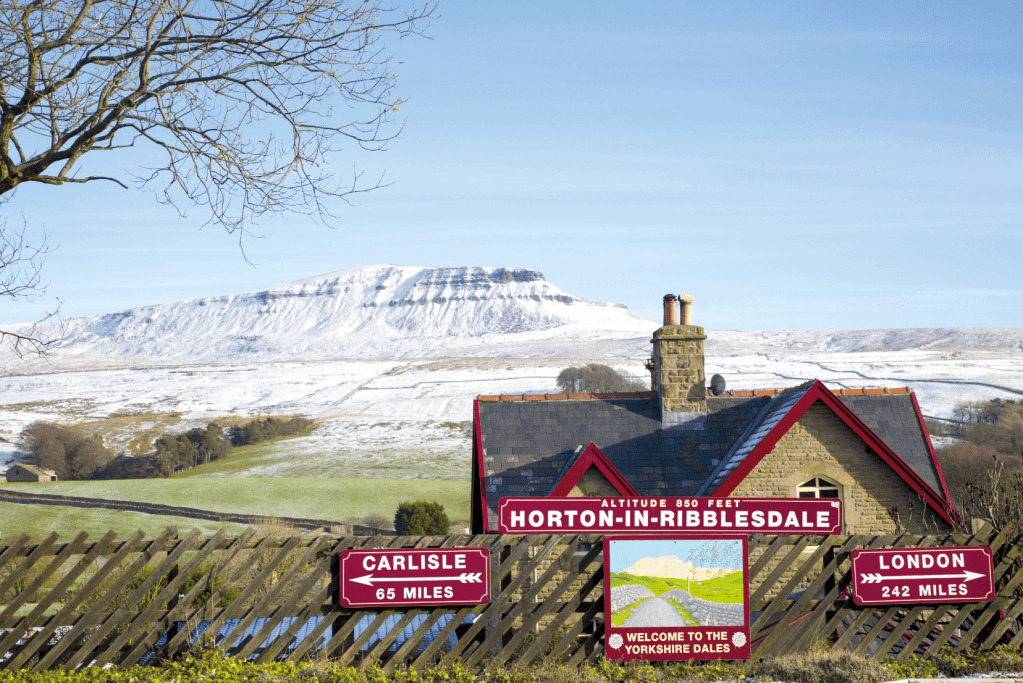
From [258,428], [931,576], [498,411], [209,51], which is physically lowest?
[258,428]

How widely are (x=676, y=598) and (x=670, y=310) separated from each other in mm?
10596

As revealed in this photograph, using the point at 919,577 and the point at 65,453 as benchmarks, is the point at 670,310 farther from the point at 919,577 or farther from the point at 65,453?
the point at 65,453

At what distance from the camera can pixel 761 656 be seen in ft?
30.0

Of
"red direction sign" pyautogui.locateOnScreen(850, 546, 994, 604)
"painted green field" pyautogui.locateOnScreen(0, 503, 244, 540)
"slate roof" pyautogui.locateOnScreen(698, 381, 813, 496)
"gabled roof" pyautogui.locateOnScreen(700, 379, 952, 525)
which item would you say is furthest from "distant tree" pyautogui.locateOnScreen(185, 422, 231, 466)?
"red direction sign" pyautogui.locateOnScreen(850, 546, 994, 604)

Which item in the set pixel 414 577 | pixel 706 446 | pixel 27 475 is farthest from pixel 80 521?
pixel 414 577

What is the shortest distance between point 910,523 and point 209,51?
14.9m

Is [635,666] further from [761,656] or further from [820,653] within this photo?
[820,653]

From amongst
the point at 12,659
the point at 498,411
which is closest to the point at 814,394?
the point at 498,411

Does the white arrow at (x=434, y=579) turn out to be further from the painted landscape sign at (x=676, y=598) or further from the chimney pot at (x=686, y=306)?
the chimney pot at (x=686, y=306)

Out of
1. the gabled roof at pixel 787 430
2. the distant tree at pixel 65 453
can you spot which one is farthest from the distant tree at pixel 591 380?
the gabled roof at pixel 787 430

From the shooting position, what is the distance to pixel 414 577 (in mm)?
8805

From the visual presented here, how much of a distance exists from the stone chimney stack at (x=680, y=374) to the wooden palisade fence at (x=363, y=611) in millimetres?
8736

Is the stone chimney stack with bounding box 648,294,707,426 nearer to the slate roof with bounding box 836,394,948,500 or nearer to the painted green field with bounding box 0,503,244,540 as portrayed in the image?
the slate roof with bounding box 836,394,948,500

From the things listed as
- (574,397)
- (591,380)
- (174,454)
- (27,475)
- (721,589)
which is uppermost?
(574,397)
